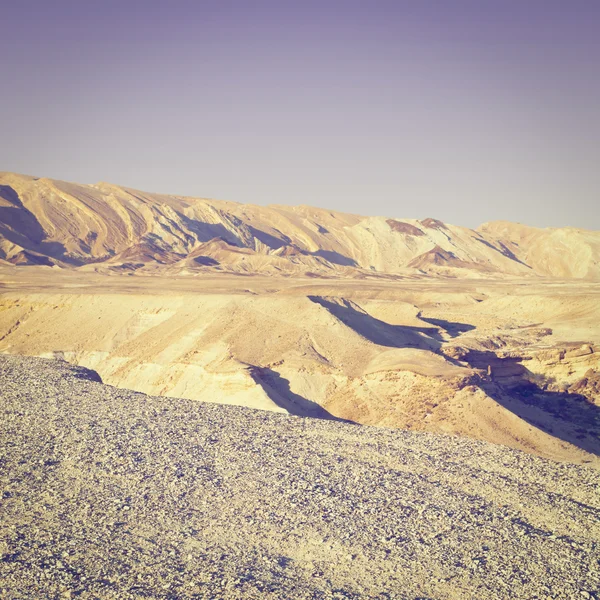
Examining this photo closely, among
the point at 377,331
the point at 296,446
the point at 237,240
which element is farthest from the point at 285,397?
the point at 237,240

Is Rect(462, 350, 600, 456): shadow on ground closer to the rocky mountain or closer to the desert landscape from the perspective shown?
the desert landscape

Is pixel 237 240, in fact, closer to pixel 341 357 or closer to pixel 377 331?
pixel 377 331

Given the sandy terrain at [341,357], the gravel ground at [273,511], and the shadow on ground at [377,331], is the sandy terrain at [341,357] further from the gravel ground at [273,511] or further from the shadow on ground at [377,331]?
the gravel ground at [273,511]

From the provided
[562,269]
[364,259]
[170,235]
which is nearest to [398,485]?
[170,235]

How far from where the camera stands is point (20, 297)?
3666cm

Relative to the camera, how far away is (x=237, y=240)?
9112cm

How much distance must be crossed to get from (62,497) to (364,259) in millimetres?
84165

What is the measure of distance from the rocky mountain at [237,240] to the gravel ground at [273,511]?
53.9m

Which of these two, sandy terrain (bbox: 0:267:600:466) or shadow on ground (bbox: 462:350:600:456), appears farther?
shadow on ground (bbox: 462:350:600:456)

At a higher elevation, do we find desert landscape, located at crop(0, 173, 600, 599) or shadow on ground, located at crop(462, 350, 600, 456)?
desert landscape, located at crop(0, 173, 600, 599)

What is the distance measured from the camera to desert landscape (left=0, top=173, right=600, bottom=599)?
8.75m

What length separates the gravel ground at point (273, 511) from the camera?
27.5ft

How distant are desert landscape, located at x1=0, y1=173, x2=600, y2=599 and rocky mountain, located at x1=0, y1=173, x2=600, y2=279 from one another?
87.3 feet

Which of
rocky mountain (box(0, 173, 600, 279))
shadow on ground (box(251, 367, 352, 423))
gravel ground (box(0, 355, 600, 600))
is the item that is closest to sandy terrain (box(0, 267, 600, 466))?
shadow on ground (box(251, 367, 352, 423))
